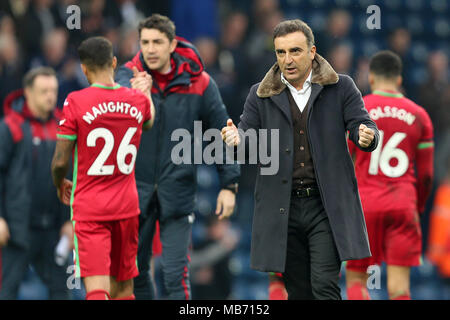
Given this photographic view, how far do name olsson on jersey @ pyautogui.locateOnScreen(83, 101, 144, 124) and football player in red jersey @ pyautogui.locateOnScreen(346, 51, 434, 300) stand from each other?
1.96 metres

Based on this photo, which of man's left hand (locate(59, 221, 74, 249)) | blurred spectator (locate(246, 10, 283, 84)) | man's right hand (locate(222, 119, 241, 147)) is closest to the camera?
man's right hand (locate(222, 119, 241, 147))

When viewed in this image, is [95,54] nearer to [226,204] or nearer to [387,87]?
[226,204]

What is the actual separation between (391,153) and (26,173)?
10.6 ft

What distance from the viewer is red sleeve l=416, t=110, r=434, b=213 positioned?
736 cm

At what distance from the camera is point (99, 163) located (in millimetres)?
6094

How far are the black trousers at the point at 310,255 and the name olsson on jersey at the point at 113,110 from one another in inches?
53.4

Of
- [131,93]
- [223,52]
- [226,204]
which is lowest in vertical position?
[226,204]

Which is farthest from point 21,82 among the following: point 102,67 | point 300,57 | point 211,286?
point 300,57

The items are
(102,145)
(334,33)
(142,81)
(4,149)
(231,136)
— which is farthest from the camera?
(334,33)

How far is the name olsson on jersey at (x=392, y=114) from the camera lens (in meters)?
7.17

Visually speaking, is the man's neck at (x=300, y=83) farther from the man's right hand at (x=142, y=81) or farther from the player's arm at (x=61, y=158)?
the player's arm at (x=61, y=158)

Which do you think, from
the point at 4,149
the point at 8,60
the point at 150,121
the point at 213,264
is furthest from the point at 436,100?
the point at 150,121

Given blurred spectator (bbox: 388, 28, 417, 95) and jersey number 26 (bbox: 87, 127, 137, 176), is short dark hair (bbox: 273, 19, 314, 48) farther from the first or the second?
blurred spectator (bbox: 388, 28, 417, 95)

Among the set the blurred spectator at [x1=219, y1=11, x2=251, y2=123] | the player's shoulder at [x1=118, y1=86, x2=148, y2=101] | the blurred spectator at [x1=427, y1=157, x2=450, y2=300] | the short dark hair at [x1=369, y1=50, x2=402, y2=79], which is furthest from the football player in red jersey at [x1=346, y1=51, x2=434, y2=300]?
the blurred spectator at [x1=427, y1=157, x2=450, y2=300]
